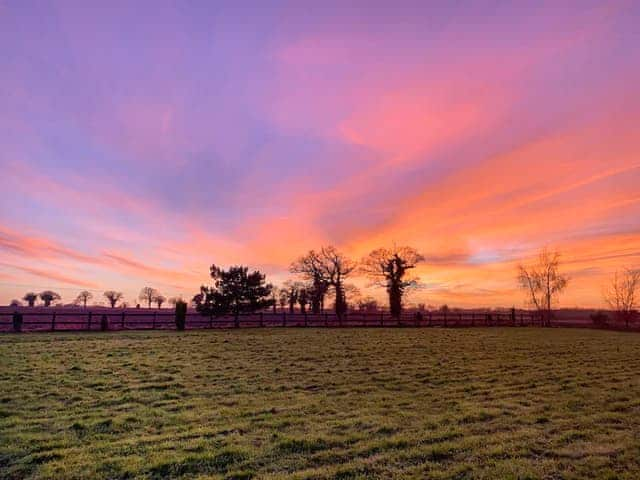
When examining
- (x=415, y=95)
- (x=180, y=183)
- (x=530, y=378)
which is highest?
(x=415, y=95)

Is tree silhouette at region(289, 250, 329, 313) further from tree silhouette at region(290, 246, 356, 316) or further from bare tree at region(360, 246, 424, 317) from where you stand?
bare tree at region(360, 246, 424, 317)

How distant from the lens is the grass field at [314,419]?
14.3 ft

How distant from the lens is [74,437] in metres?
5.30

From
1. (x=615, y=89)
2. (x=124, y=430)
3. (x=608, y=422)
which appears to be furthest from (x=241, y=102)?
(x=608, y=422)

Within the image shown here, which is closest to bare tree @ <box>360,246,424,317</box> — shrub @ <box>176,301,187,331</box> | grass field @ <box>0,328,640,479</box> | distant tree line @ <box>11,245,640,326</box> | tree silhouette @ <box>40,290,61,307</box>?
distant tree line @ <box>11,245,640,326</box>

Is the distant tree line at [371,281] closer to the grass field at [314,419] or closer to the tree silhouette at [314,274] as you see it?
the tree silhouette at [314,274]

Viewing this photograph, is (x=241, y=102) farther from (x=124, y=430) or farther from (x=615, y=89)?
(x=615, y=89)

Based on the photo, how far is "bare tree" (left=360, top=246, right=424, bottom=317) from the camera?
150 feet

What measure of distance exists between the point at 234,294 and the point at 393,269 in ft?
64.7

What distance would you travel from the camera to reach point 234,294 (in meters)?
39.0

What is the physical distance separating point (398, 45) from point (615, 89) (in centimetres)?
795

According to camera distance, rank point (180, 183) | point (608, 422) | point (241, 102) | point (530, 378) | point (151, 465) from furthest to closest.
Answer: point (180, 183) < point (241, 102) < point (530, 378) < point (608, 422) < point (151, 465)

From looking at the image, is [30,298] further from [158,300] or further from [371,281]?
[371,281]

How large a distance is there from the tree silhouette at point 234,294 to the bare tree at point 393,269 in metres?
14.3
